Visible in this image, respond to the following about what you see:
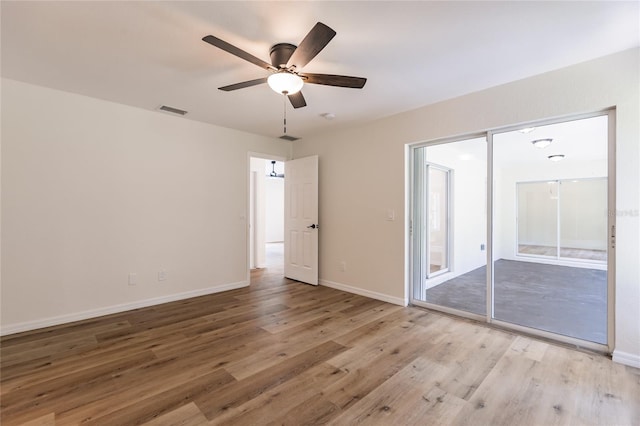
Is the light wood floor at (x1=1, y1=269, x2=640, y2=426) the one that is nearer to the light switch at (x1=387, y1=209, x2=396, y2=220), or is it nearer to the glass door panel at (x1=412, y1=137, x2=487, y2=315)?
the glass door panel at (x1=412, y1=137, x2=487, y2=315)

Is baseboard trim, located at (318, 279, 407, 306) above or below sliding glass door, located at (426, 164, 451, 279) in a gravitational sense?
below

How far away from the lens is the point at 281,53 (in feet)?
7.16

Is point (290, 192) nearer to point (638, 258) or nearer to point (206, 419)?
point (206, 419)

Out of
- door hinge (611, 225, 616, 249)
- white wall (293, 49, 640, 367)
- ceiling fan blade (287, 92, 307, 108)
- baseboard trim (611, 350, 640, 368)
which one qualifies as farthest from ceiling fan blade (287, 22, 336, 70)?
baseboard trim (611, 350, 640, 368)

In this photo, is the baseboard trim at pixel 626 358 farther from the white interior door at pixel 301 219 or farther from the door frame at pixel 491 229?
the white interior door at pixel 301 219

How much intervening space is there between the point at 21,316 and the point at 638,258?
5699mm

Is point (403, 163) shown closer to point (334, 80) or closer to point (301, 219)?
point (334, 80)

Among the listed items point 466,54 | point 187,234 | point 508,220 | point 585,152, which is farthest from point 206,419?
point 508,220

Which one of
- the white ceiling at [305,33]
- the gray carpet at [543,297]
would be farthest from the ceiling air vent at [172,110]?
the gray carpet at [543,297]

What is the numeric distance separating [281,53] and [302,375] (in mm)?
2467

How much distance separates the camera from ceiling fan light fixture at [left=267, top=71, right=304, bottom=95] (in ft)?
7.06

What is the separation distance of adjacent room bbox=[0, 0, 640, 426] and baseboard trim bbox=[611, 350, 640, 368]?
3 centimetres

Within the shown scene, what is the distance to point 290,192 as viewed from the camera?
5207 millimetres

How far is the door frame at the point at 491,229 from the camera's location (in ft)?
7.98
